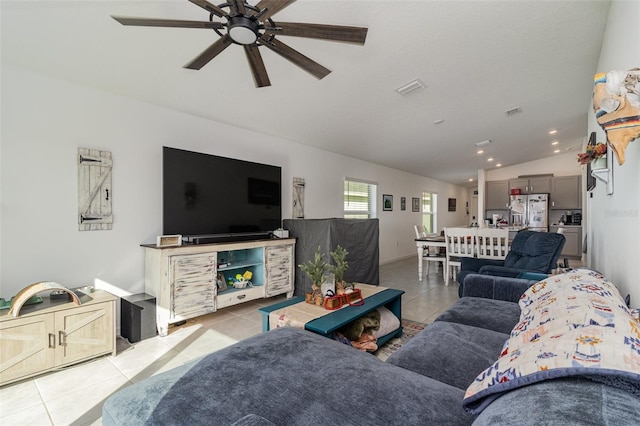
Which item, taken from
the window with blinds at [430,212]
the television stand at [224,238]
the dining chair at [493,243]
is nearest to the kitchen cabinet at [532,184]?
the window with blinds at [430,212]

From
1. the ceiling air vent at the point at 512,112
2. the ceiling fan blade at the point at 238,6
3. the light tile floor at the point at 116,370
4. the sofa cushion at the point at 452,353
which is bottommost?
the light tile floor at the point at 116,370

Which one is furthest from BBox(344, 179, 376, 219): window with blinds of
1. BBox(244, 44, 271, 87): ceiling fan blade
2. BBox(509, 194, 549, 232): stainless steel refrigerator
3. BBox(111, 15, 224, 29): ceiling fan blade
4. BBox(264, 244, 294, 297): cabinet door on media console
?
BBox(111, 15, 224, 29): ceiling fan blade

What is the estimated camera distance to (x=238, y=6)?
151cm

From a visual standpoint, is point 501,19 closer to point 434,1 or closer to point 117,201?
point 434,1

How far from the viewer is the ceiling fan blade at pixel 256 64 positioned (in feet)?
6.18

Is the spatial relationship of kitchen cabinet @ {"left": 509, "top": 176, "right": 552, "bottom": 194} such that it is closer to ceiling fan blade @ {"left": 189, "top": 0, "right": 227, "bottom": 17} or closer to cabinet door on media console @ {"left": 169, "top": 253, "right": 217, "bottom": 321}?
cabinet door on media console @ {"left": 169, "top": 253, "right": 217, "bottom": 321}

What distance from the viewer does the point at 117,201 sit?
3.03 m

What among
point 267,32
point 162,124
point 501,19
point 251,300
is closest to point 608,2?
point 501,19

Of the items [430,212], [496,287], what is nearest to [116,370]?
[496,287]

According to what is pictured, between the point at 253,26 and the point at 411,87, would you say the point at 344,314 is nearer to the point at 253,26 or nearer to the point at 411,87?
the point at 253,26

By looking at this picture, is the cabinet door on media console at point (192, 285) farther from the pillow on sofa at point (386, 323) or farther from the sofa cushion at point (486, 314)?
the sofa cushion at point (486, 314)

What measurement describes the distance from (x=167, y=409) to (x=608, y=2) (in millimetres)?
3781

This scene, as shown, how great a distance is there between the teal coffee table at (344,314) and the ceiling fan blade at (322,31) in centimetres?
186

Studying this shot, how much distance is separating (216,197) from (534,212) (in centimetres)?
823
